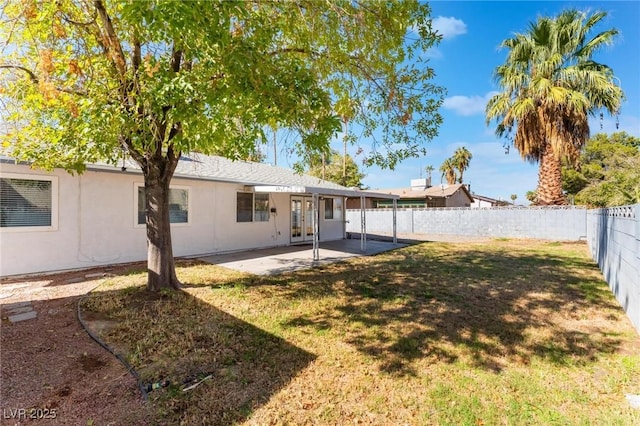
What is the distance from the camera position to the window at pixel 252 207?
12.3m

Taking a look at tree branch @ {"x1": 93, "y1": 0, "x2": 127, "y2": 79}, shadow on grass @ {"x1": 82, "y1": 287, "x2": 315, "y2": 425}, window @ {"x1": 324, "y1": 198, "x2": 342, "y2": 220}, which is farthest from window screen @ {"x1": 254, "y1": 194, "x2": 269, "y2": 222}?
tree branch @ {"x1": 93, "y1": 0, "x2": 127, "y2": 79}

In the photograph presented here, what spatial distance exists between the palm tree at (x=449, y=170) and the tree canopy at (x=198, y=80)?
39.8 m

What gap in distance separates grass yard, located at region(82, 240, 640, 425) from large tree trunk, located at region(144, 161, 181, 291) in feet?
1.42

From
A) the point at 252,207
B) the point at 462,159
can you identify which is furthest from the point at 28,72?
the point at 462,159

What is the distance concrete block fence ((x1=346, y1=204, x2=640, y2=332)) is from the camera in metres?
5.13

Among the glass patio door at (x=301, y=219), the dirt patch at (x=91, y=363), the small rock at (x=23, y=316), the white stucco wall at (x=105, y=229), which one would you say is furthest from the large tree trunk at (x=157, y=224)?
the glass patio door at (x=301, y=219)

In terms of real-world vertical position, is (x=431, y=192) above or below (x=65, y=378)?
above

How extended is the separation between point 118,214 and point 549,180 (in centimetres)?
1914

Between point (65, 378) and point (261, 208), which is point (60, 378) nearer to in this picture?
point (65, 378)

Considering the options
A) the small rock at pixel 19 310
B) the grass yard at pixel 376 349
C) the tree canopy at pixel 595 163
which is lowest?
the grass yard at pixel 376 349

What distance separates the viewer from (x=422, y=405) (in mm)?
3000

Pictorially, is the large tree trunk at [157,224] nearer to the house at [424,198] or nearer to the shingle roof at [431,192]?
the house at [424,198]

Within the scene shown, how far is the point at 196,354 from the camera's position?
12.8ft

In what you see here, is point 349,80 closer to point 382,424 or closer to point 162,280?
point 162,280
